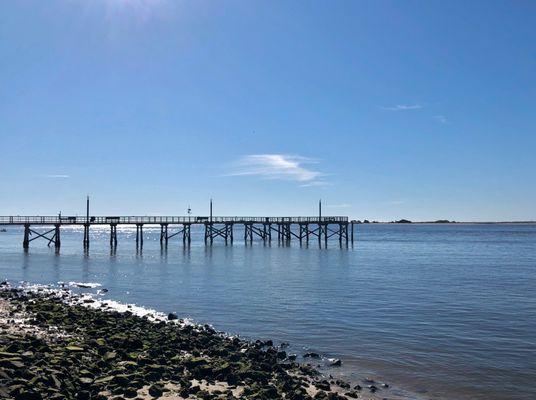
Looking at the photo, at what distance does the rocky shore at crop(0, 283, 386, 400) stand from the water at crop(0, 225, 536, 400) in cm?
196

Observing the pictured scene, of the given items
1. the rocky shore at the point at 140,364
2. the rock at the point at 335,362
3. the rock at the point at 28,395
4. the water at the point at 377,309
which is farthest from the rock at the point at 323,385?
the rock at the point at 28,395

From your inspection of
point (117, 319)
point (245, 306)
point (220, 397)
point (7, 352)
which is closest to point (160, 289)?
point (245, 306)

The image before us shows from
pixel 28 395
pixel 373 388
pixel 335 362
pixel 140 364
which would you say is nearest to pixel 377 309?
pixel 335 362

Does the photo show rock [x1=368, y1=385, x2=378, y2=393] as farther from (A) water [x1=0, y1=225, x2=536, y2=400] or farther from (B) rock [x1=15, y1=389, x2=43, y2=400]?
(B) rock [x1=15, y1=389, x2=43, y2=400]

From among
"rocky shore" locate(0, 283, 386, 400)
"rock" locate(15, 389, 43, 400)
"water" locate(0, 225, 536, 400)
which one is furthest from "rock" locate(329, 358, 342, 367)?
"rock" locate(15, 389, 43, 400)

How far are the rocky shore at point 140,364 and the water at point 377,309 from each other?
6.42 ft

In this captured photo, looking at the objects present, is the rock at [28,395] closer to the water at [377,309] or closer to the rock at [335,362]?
the water at [377,309]

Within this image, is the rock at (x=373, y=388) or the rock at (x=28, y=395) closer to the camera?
the rock at (x=28, y=395)

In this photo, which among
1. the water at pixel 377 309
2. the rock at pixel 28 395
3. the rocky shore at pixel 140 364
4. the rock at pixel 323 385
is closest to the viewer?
the rock at pixel 28 395

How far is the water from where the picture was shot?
13.7m

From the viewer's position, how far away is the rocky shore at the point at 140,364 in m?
10.3

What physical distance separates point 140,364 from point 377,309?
1269cm

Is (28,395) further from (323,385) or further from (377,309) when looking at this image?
(377,309)

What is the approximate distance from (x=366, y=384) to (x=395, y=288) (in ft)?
56.6
